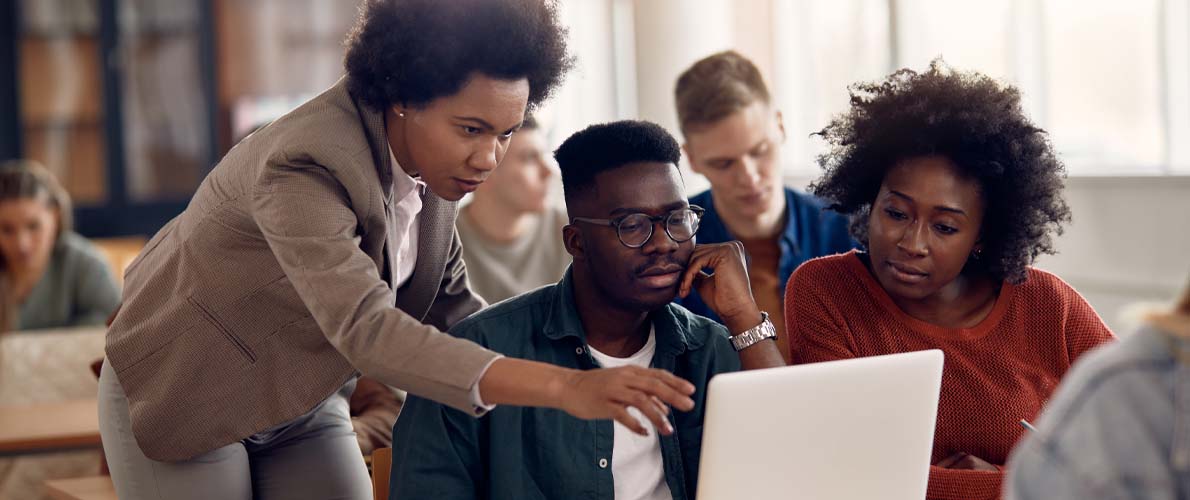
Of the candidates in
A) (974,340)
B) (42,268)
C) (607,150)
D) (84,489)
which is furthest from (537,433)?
(42,268)

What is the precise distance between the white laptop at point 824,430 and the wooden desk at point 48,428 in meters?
1.86

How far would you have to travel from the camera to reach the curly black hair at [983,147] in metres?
2.09

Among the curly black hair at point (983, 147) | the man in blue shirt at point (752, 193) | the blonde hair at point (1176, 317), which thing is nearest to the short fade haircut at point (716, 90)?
the man in blue shirt at point (752, 193)

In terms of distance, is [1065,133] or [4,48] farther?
[4,48]

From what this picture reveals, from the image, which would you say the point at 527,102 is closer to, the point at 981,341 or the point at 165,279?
the point at 165,279

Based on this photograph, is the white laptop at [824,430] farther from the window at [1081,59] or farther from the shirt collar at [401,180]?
the window at [1081,59]

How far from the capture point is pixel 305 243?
5.14 feet

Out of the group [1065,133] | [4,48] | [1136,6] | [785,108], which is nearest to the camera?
[1136,6]

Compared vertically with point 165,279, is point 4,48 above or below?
above

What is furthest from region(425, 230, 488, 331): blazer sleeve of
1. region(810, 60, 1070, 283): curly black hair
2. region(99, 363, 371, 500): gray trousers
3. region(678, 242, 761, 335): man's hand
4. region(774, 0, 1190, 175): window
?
region(774, 0, 1190, 175): window

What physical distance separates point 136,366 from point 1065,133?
365 cm

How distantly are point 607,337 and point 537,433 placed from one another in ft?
0.69

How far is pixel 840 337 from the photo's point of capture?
2.05 m

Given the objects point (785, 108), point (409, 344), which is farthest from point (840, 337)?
point (785, 108)
